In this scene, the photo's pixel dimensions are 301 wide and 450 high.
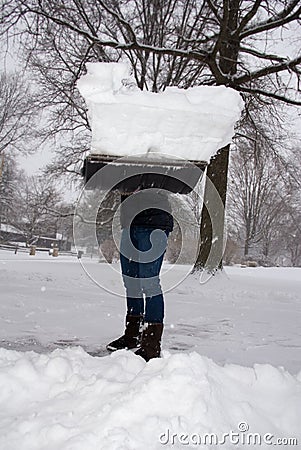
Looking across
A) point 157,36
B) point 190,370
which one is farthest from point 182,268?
point 157,36

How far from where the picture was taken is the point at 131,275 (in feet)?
9.50

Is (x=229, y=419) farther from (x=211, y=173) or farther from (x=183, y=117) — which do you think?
(x=211, y=173)

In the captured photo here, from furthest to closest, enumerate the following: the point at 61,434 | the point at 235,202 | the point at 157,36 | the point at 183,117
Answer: the point at 235,202
the point at 157,36
the point at 183,117
the point at 61,434

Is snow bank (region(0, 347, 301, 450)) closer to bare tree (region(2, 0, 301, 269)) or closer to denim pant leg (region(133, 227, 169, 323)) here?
denim pant leg (region(133, 227, 169, 323))

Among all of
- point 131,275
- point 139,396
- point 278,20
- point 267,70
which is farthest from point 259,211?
point 139,396

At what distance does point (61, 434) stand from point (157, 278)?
1.28 m

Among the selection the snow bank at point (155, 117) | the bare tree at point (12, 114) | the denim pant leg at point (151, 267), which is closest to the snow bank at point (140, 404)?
the denim pant leg at point (151, 267)

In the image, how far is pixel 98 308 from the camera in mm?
4629

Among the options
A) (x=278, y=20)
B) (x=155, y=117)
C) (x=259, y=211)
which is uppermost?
(x=278, y=20)

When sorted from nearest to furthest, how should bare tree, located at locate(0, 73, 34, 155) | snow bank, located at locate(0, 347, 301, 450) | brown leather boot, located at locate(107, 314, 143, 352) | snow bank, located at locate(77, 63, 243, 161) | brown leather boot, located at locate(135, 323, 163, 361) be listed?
1. snow bank, located at locate(0, 347, 301, 450)
2. snow bank, located at locate(77, 63, 243, 161)
3. brown leather boot, located at locate(135, 323, 163, 361)
4. brown leather boot, located at locate(107, 314, 143, 352)
5. bare tree, located at locate(0, 73, 34, 155)

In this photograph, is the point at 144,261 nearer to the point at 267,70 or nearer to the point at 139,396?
the point at 139,396

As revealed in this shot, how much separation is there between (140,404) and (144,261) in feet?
3.87

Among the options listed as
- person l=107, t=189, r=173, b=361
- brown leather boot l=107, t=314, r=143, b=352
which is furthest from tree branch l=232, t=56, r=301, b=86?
brown leather boot l=107, t=314, r=143, b=352

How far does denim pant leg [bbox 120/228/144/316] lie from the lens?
2.84 m
